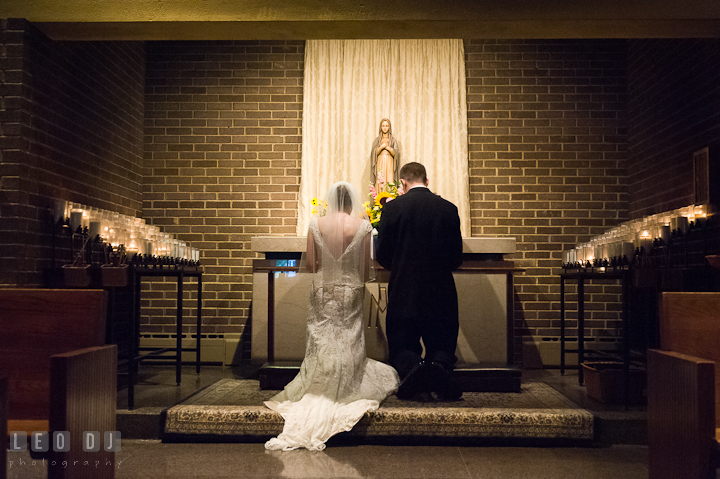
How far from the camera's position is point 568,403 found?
3482 mm

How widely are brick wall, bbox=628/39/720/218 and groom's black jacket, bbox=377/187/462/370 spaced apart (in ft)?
6.28

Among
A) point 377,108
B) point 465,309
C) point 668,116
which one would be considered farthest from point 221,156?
point 668,116

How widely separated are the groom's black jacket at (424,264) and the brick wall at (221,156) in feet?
6.81

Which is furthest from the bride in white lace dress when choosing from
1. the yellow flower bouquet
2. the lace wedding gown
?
the yellow flower bouquet

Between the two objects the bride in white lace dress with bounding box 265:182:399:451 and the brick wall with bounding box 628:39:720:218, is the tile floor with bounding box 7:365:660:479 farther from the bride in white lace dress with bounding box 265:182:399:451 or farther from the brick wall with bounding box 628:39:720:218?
the brick wall with bounding box 628:39:720:218

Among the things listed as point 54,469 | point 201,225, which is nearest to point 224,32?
point 201,225

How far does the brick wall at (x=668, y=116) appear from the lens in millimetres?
3936

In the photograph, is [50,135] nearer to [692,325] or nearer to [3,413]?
[3,413]

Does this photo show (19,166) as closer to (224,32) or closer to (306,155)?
(224,32)

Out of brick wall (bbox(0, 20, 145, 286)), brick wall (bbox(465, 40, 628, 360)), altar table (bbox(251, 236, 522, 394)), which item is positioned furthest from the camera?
brick wall (bbox(465, 40, 628, 360))

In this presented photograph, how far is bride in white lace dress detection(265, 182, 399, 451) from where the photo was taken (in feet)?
11.0

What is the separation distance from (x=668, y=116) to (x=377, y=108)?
8.78 feet

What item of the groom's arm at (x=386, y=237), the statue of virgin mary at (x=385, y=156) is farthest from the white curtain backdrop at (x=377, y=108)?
the groom's arm at (x=386, y=237)

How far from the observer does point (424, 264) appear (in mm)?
3627
